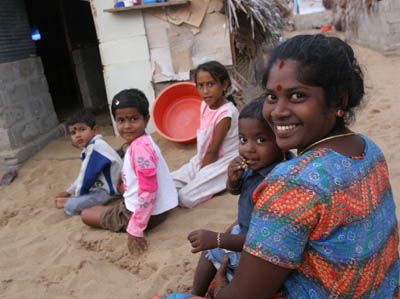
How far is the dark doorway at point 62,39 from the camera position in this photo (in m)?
6.90

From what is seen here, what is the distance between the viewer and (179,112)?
4953mm

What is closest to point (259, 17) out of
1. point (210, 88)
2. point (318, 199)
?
point (210, 88)

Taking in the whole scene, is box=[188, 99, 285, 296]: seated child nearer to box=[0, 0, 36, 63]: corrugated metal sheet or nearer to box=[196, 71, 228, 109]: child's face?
box=[196, 71, 228, 109]: child's face

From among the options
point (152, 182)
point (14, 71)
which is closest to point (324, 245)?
point (152, 182)

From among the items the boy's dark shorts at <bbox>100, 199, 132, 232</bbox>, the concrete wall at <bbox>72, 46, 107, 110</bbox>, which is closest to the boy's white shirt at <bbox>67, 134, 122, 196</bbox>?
the boy's dark shorts at <bbox>100, 199, 132, 232</bbox>

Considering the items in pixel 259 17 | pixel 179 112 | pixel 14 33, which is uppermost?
pixel 14 33

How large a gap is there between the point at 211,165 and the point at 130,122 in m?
0.89

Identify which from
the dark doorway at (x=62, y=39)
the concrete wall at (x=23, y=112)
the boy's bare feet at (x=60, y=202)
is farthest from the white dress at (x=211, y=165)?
the dark doorway at (x=62, y=39)

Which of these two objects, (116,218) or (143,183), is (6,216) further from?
(143,183)

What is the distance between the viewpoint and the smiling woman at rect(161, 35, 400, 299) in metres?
1.05

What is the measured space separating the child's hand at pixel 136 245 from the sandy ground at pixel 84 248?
0.04 meters

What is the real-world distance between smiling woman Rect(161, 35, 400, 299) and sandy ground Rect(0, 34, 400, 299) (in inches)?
24.6

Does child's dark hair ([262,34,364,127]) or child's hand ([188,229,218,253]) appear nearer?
child's dark hair ([262,34,364,127])

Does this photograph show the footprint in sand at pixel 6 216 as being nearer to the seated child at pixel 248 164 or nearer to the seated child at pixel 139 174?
the seated child at pixel 139 174
